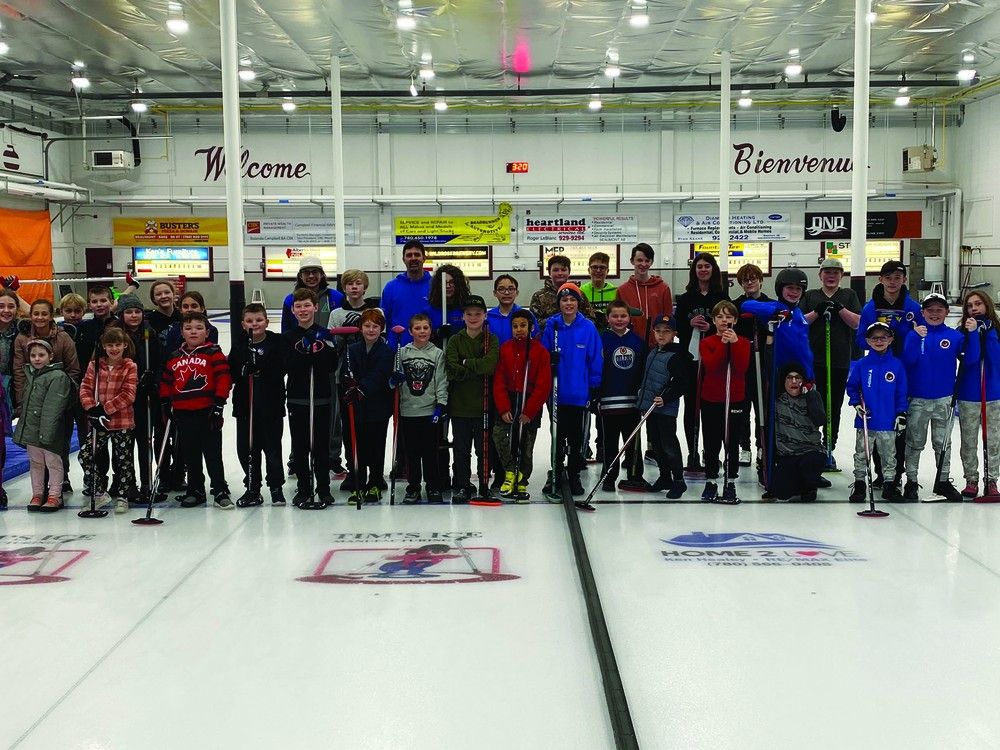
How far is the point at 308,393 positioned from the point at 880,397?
392 centimetres

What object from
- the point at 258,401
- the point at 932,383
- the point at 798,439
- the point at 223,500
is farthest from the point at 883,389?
the point at 223,500

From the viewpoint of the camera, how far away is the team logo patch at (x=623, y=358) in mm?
6828

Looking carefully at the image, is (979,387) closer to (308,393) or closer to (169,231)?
(308,393)

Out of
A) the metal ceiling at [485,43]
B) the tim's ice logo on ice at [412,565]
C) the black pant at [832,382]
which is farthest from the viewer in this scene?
the metal ceiling at [485,43]

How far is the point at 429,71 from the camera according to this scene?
1920cm

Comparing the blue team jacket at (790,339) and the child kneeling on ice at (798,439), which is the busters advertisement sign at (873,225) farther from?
the child kneeling on ice at (798,439)

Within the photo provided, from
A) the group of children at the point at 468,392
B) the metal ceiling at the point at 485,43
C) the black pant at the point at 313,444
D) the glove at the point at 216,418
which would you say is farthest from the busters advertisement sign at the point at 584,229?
the glove at the point at 216,418

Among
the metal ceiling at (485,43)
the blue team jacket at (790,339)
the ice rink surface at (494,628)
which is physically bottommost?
the ice rink surface at (494,628)

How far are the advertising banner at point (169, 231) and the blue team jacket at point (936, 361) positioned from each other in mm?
21679

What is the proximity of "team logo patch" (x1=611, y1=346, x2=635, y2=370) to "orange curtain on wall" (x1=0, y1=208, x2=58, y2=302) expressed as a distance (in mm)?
18359

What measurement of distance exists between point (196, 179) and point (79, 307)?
62.9 ft

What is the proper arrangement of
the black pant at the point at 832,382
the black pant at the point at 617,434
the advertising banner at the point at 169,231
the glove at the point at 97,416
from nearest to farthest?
the glove at the point at 97,416, the black pant at the point at 617,434, the black pant at the point at 832,382, the advertising banner at the point at 169,231

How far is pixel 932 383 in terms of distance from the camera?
628cm

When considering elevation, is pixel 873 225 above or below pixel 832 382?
above
